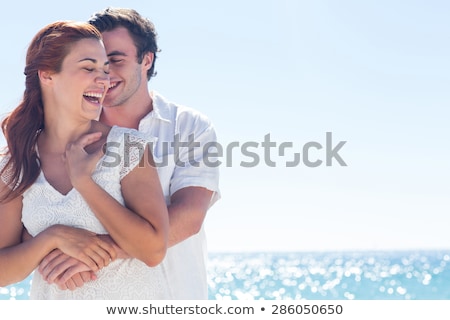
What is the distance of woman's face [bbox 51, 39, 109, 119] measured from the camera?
3.97 meters

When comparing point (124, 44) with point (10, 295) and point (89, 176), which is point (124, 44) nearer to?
point (89, 176)

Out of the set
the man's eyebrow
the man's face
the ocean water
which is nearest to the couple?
the man's face

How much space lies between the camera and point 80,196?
3.88m

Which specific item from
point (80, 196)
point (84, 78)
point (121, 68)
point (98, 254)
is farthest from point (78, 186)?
point (121, 68)

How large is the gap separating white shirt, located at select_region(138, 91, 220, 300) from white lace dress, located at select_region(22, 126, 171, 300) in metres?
0.33

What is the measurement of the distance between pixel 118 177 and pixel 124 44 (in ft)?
4.71

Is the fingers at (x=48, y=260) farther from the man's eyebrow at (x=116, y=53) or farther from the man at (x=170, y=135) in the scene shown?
the man's eyebrow at (x=116, y=53)

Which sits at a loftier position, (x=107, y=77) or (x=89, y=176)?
(x=107, y=77)

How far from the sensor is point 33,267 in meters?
3.91

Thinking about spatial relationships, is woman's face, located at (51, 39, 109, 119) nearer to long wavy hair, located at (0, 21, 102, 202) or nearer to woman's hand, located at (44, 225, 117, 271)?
long wavy hair, located at (0, 21, 102, 202)

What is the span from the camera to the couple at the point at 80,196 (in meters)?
3.79

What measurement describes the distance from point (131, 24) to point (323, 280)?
29.7 m
